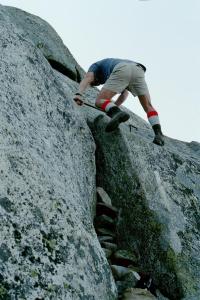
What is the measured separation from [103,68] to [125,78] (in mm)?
905

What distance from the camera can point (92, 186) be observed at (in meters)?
10.1

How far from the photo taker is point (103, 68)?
13.0m

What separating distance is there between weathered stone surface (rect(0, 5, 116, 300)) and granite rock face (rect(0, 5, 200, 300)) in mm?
18

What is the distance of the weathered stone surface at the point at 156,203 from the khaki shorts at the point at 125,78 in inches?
43.1

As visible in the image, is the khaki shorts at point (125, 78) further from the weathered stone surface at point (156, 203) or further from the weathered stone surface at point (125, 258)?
the weathered stone surface at point (125, 258)

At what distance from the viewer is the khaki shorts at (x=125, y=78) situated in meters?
12.3

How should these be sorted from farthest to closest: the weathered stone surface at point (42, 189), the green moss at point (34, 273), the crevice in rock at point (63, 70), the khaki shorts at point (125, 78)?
1. the crevice in rock at point (63, 70)
2. the khaki shorts at point (125, 78)
3. the weathered stone surface at point (42, 189)
4. the green moss at point (34, 273)

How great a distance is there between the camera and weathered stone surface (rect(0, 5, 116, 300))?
6.20 metres

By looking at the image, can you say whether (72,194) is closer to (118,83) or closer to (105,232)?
(105,232)

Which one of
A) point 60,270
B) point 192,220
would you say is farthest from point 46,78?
point 60,270

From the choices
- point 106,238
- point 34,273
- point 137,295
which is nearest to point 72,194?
point 106,238

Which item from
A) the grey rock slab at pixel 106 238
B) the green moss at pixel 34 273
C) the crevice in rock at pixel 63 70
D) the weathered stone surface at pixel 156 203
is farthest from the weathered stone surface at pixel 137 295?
the crevice in rock at pixel 63 70

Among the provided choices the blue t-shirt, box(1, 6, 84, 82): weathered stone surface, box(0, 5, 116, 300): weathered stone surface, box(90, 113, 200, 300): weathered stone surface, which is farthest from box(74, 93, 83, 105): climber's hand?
box(1, 6, 84, 82): weathered stone surface

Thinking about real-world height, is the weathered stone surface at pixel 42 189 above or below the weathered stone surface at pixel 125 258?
above
